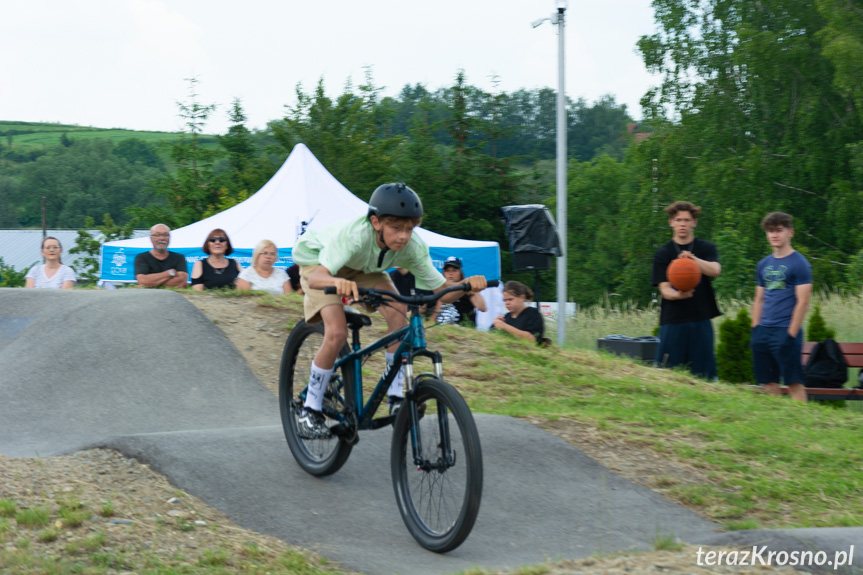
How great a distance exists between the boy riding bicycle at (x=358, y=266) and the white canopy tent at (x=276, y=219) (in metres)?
12.0

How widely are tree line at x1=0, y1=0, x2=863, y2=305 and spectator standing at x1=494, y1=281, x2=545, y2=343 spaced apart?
20.7m

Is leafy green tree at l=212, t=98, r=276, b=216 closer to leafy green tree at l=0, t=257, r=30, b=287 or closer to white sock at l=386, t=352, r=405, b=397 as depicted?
leafy green tree at l=0, t=257, r=30, b=287

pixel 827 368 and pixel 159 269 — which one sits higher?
pixel 159 269

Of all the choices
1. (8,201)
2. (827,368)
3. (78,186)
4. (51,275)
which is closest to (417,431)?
(827,368)

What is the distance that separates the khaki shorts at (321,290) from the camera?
17.2 ft

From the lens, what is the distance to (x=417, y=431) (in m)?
4.61

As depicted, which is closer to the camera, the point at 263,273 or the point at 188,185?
the point at 263,273

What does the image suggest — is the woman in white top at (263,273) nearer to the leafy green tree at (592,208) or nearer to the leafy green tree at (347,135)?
the leafy green tree at (347,135)

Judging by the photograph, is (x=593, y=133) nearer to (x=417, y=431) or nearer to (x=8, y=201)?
(x=8, y=201)

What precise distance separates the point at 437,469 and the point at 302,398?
146 centimetres

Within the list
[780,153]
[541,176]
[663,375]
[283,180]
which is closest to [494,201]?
[541,176]

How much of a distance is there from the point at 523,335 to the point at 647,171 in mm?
31416

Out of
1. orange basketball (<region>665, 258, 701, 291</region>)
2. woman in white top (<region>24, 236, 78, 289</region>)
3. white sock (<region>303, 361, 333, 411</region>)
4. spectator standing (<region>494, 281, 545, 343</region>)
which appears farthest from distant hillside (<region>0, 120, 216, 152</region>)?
white sock (<region>303, 361, 333, 411</region>)

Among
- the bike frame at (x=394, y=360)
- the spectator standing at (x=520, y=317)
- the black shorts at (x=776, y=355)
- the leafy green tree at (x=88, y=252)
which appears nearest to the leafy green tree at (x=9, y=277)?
the leafy green tree at (x=88, y=252)
